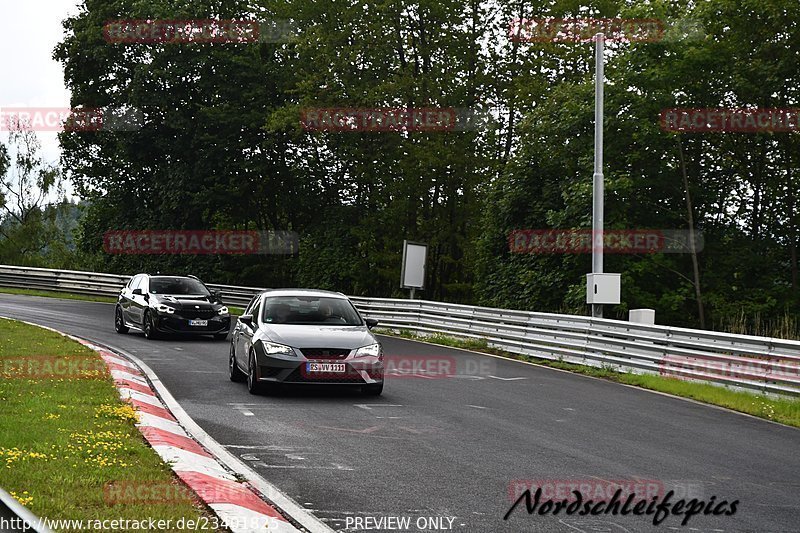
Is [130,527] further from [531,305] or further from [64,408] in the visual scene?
[531,305]

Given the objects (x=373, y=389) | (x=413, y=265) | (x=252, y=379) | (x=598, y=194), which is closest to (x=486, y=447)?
(x=373, y=389)

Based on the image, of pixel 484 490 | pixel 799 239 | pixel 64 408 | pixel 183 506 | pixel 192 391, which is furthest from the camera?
pixel 799 239

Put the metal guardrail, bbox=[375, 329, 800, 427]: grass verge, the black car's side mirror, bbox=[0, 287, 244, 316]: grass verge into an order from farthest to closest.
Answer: bbox=[0, 287, 244, 316]: grass verge, the black car's side mirror, the metal guardrail, bbox=[375, 329, 800, 427]: grass verge

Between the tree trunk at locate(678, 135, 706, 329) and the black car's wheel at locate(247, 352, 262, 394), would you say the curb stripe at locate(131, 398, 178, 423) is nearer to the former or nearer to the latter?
the black car's wheel at locate(247, 352, 262, 394)

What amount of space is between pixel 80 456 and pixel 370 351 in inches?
234

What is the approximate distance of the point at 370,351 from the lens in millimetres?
13266

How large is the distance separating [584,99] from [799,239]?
7511 mm

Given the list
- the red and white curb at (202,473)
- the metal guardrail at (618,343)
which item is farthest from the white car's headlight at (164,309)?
the red and white curb at (202,473)

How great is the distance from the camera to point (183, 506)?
6316mm

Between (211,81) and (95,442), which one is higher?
(211,81)

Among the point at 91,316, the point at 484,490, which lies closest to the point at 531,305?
the point at 91,316

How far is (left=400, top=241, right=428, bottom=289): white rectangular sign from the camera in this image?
2744 cm

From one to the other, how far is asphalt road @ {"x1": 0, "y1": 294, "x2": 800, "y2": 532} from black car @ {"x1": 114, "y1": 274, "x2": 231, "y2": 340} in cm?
633

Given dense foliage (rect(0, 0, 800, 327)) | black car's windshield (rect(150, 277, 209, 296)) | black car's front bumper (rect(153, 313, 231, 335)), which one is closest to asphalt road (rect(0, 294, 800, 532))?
black car's front bumper (rect(153, 313, 231, 335))
